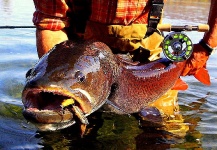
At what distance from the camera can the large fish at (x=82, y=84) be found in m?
2.01

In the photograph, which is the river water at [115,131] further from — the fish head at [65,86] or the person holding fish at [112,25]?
the fish head at [65,86]

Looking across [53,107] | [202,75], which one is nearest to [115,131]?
[202,75]

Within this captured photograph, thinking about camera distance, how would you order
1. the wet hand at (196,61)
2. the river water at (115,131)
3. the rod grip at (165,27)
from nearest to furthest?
the river water at (115,131) < the rod grip at (165,27) < the wet hand at (196,61)

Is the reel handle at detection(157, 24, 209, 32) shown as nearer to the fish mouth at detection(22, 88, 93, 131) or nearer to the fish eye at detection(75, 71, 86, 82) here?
the fish eye at detection(75, 71, 86, 82)

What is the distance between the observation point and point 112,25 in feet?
10.5

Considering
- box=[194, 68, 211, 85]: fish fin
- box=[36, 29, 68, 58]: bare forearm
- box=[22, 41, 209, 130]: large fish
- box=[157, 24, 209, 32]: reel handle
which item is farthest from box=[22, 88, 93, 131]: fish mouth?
box=[194, 68, 211, 85]: fish fin

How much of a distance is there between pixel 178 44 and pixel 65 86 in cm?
127

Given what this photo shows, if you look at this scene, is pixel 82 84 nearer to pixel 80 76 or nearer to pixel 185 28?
pixel 80 76

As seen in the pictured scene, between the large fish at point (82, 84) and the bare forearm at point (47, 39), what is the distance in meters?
0.59

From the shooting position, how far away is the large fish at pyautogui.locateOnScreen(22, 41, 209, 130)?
2008 millimetres

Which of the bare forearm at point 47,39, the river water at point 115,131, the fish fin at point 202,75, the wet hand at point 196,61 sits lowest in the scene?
the river water at point 115,131

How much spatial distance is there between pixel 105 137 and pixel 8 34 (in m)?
4.46

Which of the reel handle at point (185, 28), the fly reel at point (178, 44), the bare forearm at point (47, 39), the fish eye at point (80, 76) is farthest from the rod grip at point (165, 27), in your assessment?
the fish eye at point (80, 76)

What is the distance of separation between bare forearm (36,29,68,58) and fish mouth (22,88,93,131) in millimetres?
1082
